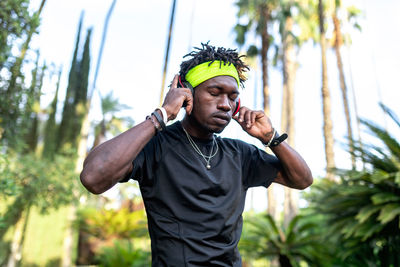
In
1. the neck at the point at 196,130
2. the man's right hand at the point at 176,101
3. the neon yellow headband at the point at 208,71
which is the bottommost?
the neck at the point at 196,130

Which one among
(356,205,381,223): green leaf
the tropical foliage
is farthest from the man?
the tropical foliage

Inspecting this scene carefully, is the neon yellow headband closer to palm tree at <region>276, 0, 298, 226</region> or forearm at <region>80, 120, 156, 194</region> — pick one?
forearm at <region>80, 120, 156, 194</region>

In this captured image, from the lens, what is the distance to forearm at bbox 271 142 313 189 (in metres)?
2.13

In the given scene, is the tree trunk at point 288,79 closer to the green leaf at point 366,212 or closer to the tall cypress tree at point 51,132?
the tall cypress tree at point 51,132

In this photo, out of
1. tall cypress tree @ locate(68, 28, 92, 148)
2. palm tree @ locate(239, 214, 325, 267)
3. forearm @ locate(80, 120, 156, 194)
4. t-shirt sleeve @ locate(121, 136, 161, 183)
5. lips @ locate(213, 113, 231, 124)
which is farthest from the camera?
tall cypress tree @ locate(68, 28, 92, 148)

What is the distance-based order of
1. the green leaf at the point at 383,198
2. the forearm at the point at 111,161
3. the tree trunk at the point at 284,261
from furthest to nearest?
the tree trunk at the point at 284,261
the green leaf at the point at 383,198
the forearm at the point at 111,161

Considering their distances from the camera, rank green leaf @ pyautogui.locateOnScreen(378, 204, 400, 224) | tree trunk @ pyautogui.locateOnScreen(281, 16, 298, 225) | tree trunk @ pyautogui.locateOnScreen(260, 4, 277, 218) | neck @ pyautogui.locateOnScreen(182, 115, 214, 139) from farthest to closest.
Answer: tree trunk @ pyautogui.locateOnScreen(281, 16, 298, 225), tree trunk @ pyautogui.locateOnScreen(260, 4, 277, 218), green leaf @ pyautogui.locateOnScreen(378, 204, 400, 224), neck @ pyautogui.locateOnScreen(182, 115, 214, 139)

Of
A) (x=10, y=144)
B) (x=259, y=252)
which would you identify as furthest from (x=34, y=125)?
(x=259, y=252)

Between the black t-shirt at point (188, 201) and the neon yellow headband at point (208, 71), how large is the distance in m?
0.31

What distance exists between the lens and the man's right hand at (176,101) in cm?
192

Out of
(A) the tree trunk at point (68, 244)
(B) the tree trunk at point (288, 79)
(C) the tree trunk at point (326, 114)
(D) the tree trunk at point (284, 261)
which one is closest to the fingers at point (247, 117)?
(D) the tree trunk at point (284, 261)

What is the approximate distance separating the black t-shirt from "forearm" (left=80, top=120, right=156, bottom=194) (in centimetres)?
10

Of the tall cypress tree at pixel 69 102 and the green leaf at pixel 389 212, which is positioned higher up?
the tall cypress tree at pixel 69 102

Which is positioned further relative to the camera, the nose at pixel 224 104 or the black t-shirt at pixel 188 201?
the nose at pixel 224 104
